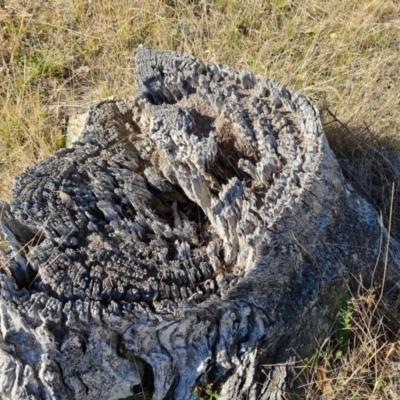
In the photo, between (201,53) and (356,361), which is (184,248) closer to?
(356,361)

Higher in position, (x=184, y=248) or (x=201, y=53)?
(x=201, y=53)

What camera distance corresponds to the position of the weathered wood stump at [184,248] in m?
1.64

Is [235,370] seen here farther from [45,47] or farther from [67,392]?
[45,47]

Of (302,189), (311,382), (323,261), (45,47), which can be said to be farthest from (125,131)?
(45,47)

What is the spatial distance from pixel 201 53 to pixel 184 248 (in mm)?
2093

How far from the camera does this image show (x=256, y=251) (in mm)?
1814

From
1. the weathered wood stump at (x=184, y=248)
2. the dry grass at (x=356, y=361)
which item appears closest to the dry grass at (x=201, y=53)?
the weathered wood stump at (x=184, y=248)

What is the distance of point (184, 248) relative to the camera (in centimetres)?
193

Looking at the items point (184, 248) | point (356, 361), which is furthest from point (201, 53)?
point (356, 361)

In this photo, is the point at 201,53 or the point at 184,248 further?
the point at 201,53

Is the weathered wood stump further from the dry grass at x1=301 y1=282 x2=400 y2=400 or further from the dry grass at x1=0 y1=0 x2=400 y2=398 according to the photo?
the dry grass at x1=0 y1=0 x2=400 y2=398

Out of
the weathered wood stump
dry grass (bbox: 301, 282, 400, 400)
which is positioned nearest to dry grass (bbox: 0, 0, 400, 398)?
the weathered wood stump

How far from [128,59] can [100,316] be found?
2.52 meters

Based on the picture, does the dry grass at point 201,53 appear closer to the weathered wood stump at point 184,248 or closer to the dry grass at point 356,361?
the weathered wood stump at point 184,248
